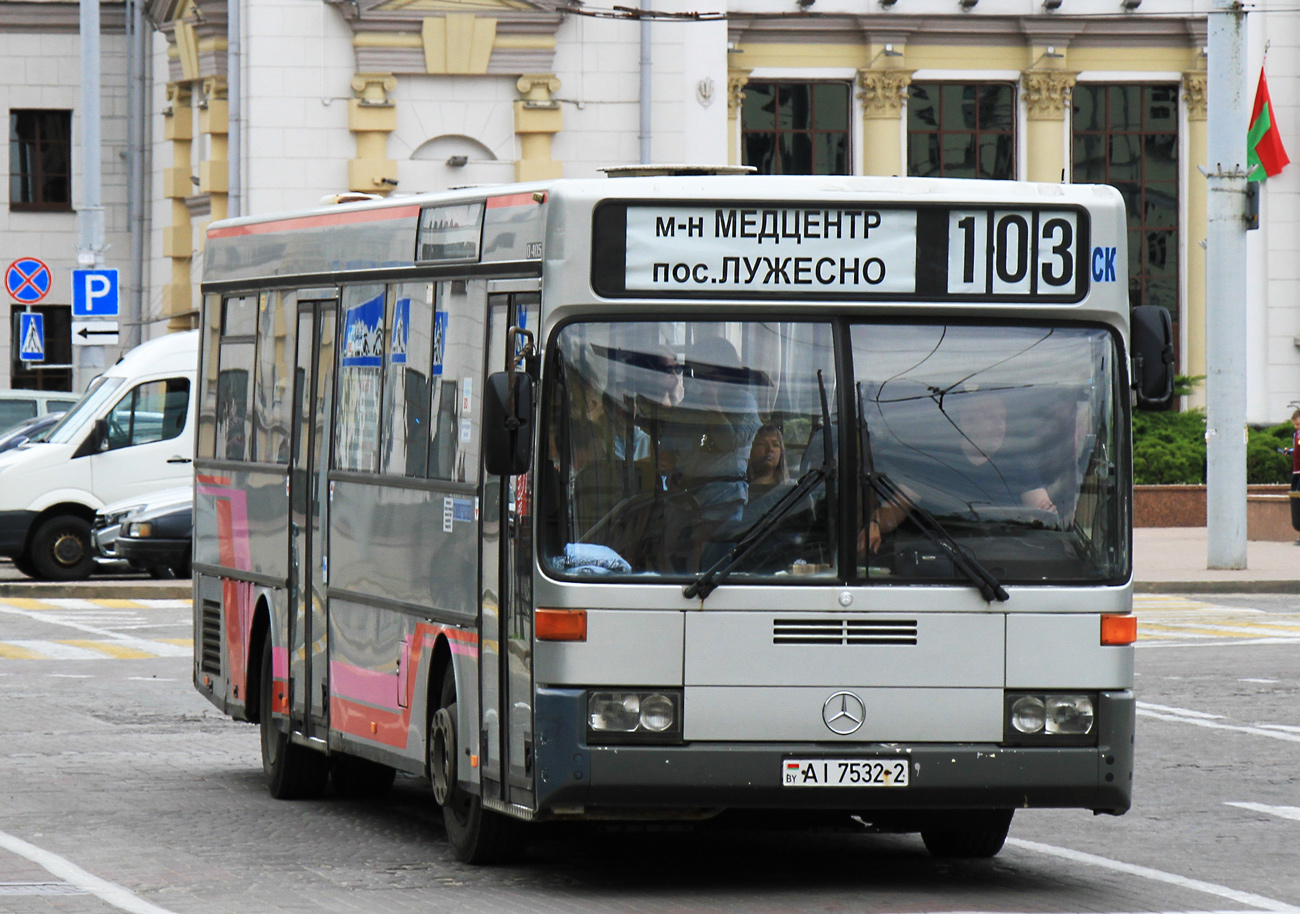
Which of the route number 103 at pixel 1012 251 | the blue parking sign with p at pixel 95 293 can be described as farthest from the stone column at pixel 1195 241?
the route number 103 at pixel 1012 251

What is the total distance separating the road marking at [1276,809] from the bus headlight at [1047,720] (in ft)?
9.32

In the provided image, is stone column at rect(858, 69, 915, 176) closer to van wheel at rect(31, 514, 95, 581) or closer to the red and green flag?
the red and green flag

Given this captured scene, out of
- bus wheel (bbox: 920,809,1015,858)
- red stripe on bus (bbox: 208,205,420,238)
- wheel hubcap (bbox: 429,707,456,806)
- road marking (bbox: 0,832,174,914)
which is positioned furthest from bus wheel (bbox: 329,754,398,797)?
bus wheel (bbox: 920,809,1015,858)

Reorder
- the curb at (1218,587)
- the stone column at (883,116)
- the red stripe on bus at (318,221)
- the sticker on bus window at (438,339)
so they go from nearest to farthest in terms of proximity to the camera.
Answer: the sticker on bus window at (438,339), the red stripe on bus at (318,221), the curb at (1218,587), the stone column at (883,116)

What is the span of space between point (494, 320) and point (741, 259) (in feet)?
3.27

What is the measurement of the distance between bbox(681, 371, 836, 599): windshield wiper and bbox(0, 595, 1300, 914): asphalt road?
106cm

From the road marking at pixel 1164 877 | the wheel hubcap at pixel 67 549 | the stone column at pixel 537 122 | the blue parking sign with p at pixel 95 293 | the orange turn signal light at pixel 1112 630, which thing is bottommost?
the road marking at pixel 1164 877

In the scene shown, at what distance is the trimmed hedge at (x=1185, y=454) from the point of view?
124 ft

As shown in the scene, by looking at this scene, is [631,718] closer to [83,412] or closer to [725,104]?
[83,412]

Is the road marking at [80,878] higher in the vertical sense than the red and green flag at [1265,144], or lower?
lower

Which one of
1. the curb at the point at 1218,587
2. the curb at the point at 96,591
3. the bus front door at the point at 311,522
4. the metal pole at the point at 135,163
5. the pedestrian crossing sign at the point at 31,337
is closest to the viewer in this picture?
the bus front door at the point at 311,522

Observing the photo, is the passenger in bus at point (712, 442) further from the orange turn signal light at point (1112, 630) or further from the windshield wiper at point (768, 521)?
the orange turn signal light at point (1112, 630)

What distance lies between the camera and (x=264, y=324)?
11.7 meters

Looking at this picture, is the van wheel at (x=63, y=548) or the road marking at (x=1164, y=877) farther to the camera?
the van wheel at (x=63, y=548)
